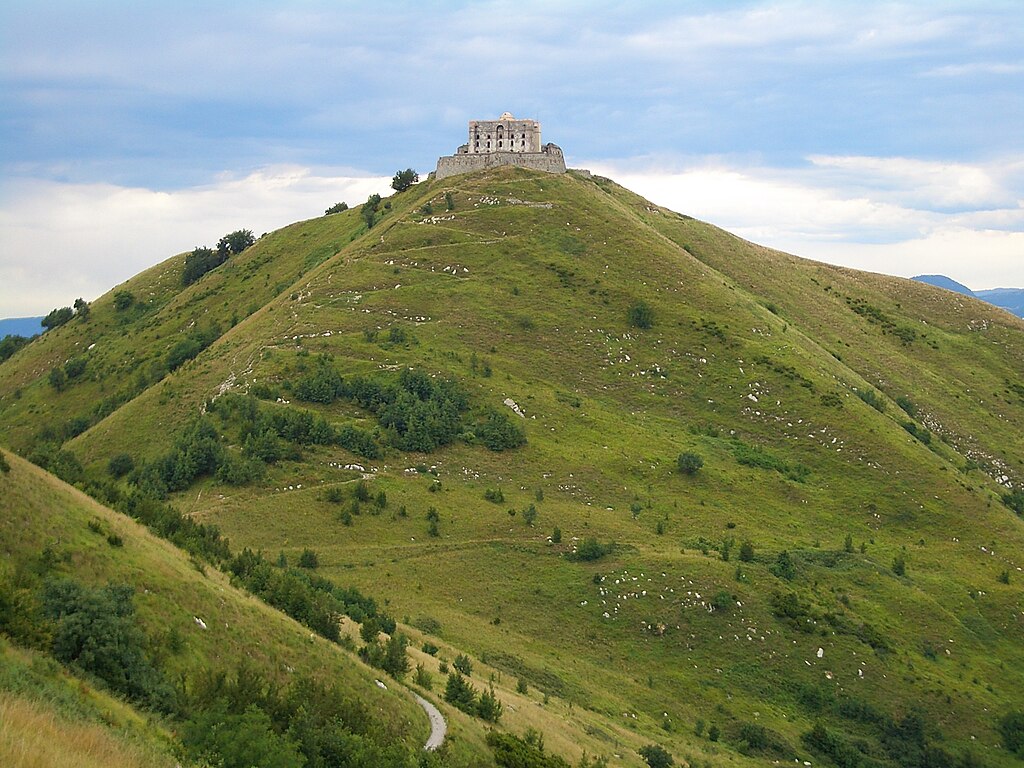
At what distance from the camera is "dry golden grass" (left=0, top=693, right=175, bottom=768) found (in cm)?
1329

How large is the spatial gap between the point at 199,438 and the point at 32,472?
1956 inches

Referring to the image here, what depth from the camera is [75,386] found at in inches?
4742

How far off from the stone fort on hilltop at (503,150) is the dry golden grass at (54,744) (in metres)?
143

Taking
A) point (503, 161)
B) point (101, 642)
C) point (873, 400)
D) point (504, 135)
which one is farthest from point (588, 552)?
point (504, 135)

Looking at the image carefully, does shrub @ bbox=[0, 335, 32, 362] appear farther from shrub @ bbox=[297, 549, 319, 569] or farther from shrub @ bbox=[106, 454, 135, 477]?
shrub @ bbox=[297, 549, 319, 569]

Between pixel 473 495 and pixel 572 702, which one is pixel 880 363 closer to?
pixel 473 495

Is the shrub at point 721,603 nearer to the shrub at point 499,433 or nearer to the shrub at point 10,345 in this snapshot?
the shrub at point 499,433

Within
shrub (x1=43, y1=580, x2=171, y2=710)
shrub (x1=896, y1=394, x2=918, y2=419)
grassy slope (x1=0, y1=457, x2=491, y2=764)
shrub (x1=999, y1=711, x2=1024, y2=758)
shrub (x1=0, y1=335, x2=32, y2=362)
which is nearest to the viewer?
shrub (x1=43, y1=580, x2=171, y2=710)

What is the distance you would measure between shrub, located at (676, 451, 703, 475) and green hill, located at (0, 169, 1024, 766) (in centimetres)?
68

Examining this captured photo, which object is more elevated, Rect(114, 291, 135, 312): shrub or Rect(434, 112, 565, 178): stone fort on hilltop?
Rect(434, 112, 565, 178): stone fort on hilltop

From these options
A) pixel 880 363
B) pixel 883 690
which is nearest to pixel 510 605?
pixel 883 690

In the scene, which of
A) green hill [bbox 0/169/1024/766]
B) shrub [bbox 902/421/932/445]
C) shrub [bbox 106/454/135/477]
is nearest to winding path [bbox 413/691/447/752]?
green hill [bbox 0/169/1024/766]

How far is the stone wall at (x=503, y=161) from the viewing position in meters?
153

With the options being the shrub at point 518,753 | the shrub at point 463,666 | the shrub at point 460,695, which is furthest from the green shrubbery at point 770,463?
the shrub at point 518,753
